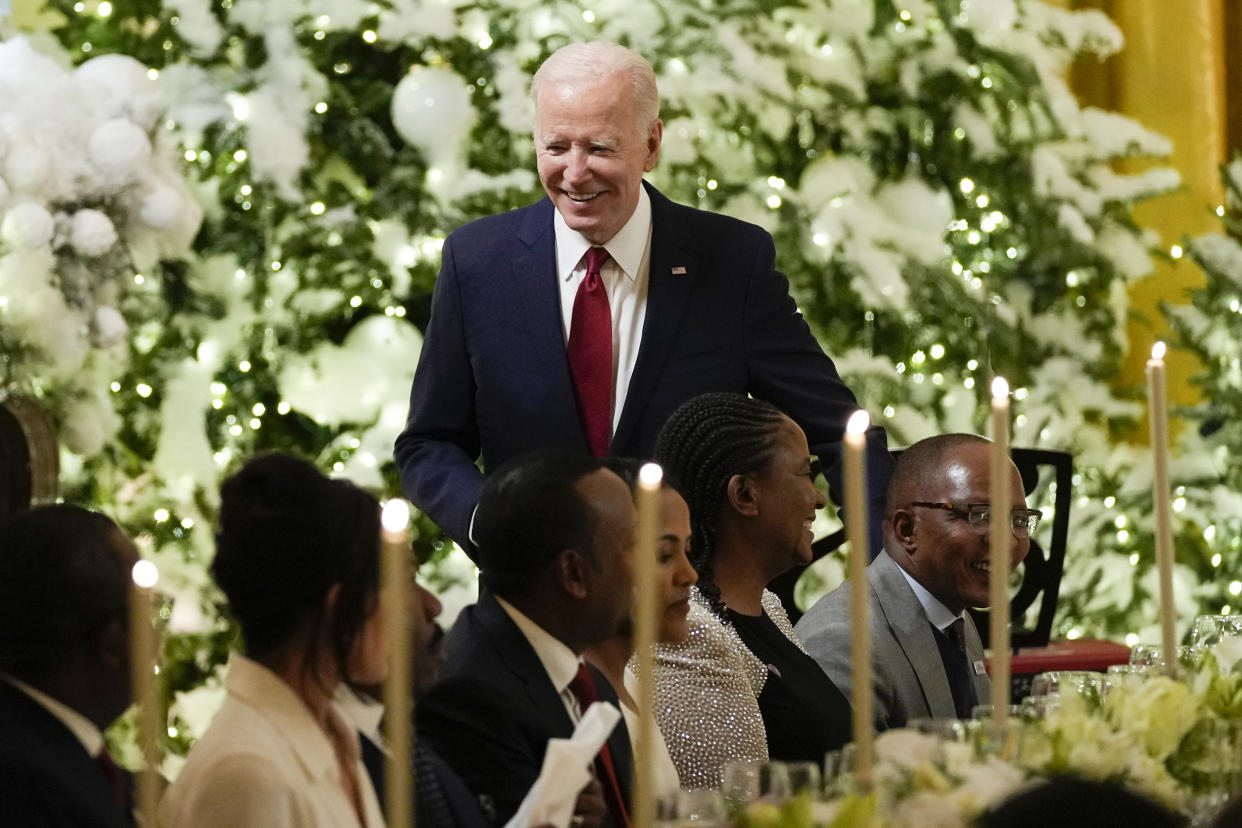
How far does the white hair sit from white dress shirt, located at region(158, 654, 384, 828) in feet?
4.40

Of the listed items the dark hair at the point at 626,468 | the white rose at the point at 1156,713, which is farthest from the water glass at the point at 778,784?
the dark hair at the point at 626,468

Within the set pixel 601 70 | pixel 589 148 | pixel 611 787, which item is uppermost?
pixel 601 70

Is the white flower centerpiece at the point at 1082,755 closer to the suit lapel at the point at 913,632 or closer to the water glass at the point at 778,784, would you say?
the water glass at the point at 778,784

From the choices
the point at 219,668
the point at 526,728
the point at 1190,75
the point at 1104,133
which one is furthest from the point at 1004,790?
the point at 1190,75

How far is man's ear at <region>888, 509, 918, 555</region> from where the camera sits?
3.23 meters

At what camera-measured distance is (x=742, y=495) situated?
282 cm

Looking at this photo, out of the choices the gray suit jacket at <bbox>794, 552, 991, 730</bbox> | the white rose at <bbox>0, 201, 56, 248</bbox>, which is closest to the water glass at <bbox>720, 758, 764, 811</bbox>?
the gray suit jacket at <bbox>794, 552, 991, 730</bbox>

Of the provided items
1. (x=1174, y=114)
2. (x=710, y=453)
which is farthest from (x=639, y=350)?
(x=1174, y=114)

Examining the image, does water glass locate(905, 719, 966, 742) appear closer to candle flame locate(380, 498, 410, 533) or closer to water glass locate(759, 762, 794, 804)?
water glass locate(759, 762, 794, 804)

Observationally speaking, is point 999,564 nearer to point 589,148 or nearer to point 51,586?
point 51,586

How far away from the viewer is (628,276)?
120 inches

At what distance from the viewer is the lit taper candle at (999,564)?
1.73 metres

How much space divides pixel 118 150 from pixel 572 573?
2315 millimetres

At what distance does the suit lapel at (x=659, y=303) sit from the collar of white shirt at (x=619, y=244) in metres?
0.02
